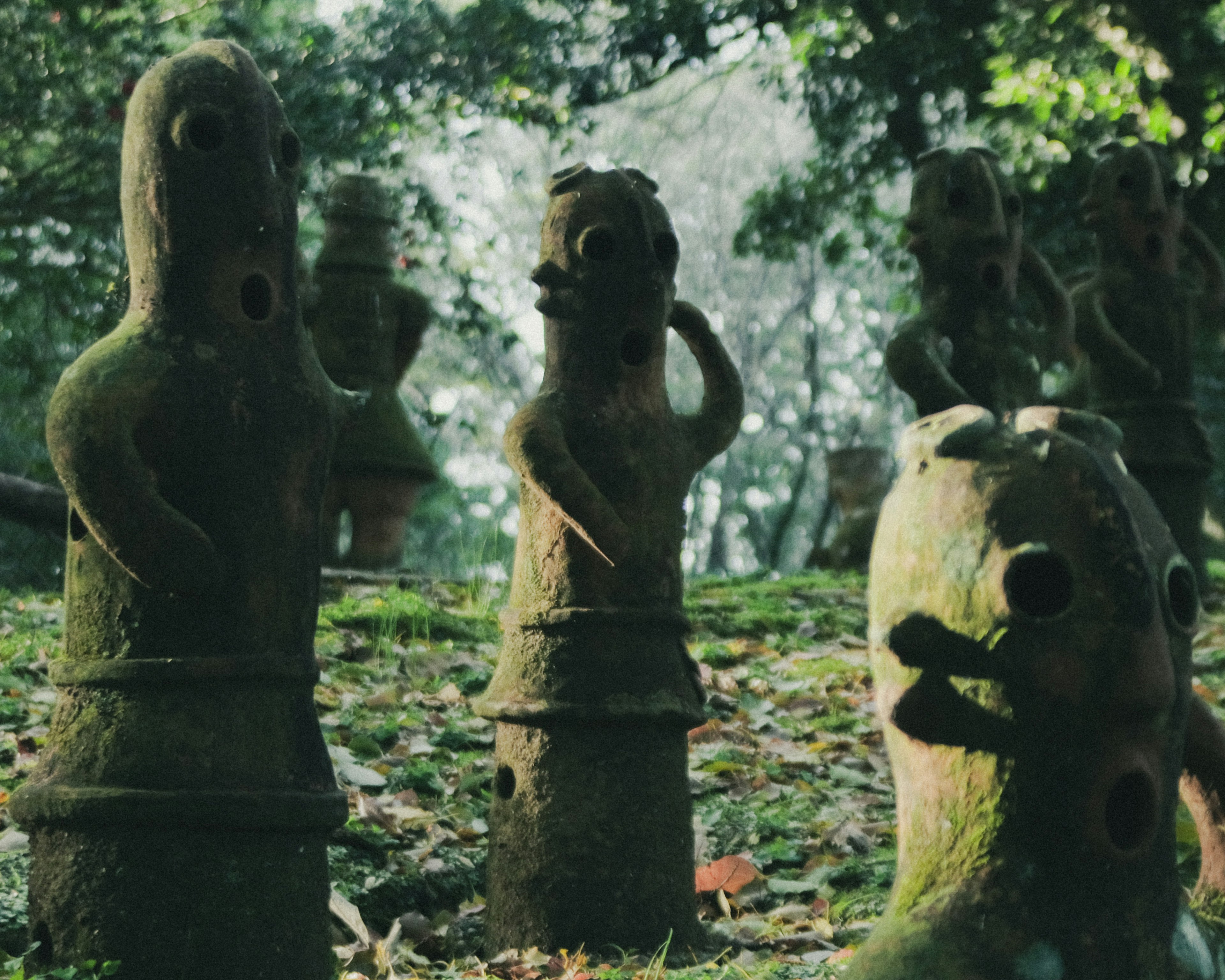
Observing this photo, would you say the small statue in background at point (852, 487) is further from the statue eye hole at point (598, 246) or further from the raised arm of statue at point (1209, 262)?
the statue eye hole at point (598, 246)

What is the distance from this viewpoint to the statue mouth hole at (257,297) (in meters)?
3.35

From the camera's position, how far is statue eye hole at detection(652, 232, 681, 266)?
4031 mm

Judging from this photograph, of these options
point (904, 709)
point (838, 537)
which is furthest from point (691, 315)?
point (838, 537)

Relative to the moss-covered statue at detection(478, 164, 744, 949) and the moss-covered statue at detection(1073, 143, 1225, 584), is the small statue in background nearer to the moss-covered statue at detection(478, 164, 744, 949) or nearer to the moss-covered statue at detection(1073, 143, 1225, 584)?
the moss-covered statue at detection(1073, 143, 1225, 584)

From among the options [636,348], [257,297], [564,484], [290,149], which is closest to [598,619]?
[564,484]

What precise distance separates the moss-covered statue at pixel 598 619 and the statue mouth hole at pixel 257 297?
0.74m

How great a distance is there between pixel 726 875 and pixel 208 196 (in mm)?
2475

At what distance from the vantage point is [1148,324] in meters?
7.80

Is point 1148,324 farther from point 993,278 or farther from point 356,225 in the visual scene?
point 356,225

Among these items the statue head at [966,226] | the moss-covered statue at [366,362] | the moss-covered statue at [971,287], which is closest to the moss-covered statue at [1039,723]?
the moss-covered statue at [971,287]

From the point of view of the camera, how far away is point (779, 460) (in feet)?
87.3

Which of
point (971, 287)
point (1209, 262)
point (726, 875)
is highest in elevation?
point (1209, 262)

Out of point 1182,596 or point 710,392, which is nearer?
point 1182,596

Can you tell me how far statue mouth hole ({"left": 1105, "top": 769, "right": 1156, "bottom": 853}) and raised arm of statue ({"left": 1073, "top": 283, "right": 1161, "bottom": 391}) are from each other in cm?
557
